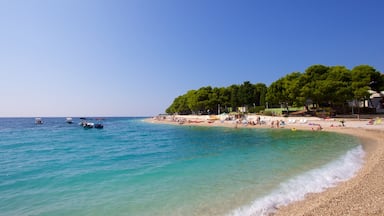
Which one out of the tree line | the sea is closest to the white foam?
the sea

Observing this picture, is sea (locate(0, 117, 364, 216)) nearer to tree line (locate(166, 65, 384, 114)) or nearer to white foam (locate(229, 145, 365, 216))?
white foam (locate(229, 145, 365, 216))

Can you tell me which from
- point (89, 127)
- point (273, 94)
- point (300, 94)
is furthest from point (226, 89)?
point (89, 127)

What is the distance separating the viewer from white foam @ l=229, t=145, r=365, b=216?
273 inches

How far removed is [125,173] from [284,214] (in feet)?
26.6

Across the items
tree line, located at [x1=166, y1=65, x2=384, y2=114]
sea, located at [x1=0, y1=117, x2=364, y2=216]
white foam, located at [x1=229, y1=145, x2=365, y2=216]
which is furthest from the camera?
tree line, located at [x1=166, y1=65, x2=384, y2=114]

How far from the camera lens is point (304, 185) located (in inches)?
348

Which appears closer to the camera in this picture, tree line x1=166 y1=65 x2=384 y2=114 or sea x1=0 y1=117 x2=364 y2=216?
sea x1=0 y1=117 x2=364 y2=216

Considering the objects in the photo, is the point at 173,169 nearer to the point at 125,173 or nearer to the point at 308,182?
the point at 125,173

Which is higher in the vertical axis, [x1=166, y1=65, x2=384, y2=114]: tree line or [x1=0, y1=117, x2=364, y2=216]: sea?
[x1=166, y1=65, x2=384, y2=114]: tree line

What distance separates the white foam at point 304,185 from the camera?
273 inches

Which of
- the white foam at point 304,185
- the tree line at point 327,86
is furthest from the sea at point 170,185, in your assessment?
the tree line at point 327,86

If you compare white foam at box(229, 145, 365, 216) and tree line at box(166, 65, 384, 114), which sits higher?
tree line at box(166, 65, 384, 114)

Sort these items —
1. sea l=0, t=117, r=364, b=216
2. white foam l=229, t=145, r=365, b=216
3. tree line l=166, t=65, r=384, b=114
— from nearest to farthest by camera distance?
white foam l=229, t=145, r=365, b=216 < sea l=0, t=117, r=364, b=216 < tree line l=166, t=65, r=384, b=114

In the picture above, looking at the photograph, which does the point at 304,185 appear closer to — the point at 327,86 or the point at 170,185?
the point at 170,185
